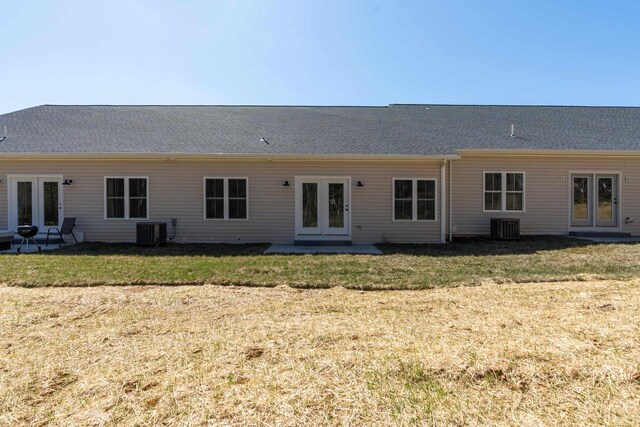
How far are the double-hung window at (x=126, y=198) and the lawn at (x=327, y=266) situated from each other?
1.34 m

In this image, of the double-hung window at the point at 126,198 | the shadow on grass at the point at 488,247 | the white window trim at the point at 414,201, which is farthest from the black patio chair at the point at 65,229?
the white window trim at the point at 414,201

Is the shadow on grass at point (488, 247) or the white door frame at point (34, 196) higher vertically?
the white door frame at point (34, 196)

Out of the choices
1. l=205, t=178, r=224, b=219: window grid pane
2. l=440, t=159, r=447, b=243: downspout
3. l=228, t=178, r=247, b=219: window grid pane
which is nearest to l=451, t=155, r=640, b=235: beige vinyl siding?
l=440, t=159, r=447, b=243: downspout

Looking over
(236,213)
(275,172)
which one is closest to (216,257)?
(236,213)

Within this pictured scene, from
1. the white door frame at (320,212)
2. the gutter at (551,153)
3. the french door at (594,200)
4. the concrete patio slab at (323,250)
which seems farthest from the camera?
the french door at (594,200)

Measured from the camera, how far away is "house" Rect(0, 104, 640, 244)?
1151 cm

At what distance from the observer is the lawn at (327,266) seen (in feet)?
21.5

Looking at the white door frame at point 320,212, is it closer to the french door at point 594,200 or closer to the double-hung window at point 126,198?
the double-hung window at point 126,198

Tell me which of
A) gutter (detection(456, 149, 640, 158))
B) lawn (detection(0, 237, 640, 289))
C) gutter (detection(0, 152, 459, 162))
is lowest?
lawn (detection(0, 237, 640, 289))

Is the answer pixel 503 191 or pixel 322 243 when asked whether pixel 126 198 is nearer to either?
pixel 322 243

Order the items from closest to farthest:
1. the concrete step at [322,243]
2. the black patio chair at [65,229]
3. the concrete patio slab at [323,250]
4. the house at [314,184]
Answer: the concrete patio slab at [323,250], the black patio chair at [65,229], the concrete step at [322,243], the house at [314,184]

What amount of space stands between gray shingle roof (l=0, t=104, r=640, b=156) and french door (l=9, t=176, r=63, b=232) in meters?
1.03

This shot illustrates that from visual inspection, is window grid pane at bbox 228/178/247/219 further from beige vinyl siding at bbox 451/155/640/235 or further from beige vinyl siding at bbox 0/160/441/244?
beige vinyl siding at bbox 451/155/640/235

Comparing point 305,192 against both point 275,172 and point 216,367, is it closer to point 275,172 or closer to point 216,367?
point 275,172
